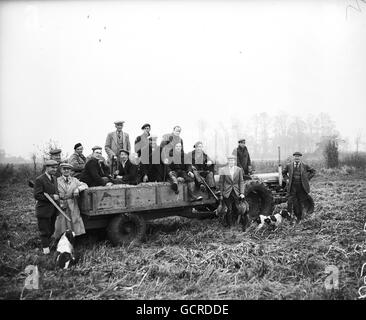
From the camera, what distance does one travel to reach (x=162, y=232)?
8367 millimetres

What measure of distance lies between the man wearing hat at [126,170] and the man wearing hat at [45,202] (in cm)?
149

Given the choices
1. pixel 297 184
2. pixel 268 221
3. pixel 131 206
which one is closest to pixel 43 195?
pixel 131 206

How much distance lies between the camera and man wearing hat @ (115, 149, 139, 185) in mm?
7715

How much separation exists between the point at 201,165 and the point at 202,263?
3120mm

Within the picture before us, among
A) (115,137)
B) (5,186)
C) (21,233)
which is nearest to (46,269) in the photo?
(21,233)

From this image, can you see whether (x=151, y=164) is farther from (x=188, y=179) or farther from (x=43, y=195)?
(x=43, y=195)

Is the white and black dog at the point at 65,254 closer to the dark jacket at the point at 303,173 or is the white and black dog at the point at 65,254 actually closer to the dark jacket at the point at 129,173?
the dark jacket at the point at 129,173

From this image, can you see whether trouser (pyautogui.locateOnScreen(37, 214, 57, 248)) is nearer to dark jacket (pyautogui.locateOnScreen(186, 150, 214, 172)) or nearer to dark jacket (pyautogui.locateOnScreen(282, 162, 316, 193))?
dark jacket (pyautogui.locateOnScreen(186, 150, 214, 172))

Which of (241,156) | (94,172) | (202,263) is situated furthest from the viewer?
(241,156)

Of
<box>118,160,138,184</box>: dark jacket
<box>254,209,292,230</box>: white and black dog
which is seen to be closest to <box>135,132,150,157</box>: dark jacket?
<box>118,160,138,184</box>: dark jacket

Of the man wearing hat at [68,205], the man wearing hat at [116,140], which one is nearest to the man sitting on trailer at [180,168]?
the man wearing hat at [116,140]

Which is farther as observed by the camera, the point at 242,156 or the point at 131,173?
the point at 242,156

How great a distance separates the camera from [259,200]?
969cm
